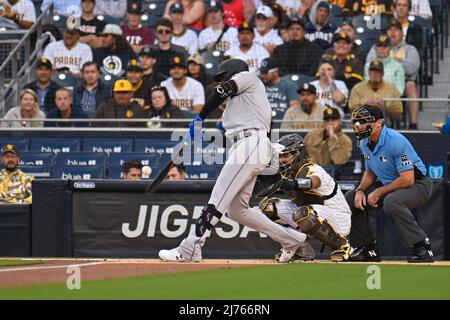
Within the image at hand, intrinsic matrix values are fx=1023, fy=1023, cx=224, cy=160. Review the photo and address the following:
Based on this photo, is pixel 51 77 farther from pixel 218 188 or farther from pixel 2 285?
pixel 2 285

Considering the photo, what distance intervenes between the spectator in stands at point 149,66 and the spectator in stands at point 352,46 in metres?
2.73

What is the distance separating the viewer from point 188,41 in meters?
17.5

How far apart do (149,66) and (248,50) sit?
164cm

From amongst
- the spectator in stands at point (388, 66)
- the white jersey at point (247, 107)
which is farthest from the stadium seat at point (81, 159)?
the white jersey at point (247, 107)

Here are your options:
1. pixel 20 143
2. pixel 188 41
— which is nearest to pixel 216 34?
pixel 188 41

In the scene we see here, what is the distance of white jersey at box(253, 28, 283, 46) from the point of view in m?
17.1

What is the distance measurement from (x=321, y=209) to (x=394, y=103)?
535cm

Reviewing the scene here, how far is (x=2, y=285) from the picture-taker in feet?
24.2

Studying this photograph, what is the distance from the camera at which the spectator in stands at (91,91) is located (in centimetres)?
1633

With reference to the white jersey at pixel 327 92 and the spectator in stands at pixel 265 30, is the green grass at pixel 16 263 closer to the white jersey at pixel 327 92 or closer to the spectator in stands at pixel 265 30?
the white jersey at pixel 327 92

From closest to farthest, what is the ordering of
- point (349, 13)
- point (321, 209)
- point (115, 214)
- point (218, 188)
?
point (218, 188) → point (321, 209) → point (115, 214) → point (349, 13)

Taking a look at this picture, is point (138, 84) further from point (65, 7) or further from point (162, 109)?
point (65, 7)

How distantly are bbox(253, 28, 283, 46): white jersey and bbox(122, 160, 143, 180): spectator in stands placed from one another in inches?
172

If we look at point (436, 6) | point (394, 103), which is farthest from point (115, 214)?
point (436, 6)
